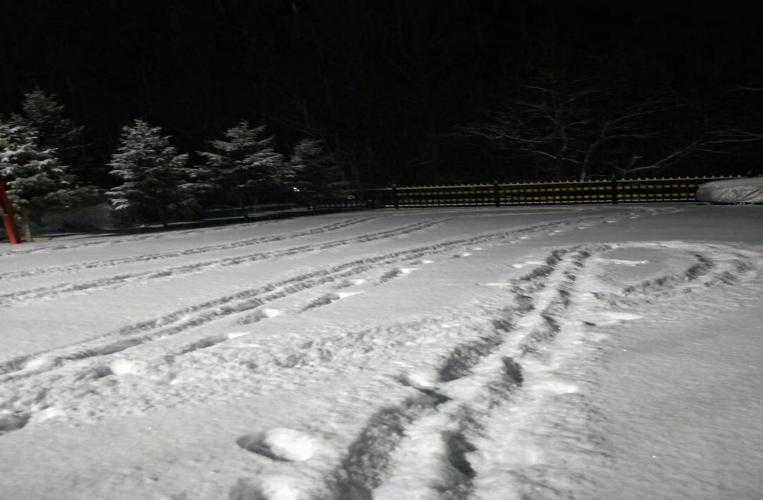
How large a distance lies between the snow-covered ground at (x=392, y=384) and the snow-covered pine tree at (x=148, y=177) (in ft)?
35.2

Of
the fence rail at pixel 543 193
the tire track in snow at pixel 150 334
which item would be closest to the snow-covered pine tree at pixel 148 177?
the fence rail at pixel 543 193

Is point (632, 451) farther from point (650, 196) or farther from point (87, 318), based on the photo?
point (650, 196)

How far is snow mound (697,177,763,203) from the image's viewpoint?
50.8ft

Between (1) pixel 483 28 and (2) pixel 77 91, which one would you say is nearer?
(2) pixel 77 91

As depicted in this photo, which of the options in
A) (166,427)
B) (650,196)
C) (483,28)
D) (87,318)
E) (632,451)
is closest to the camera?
(632,451)

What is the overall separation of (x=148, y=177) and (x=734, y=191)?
15866 mm

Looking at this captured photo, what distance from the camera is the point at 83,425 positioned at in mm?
2604

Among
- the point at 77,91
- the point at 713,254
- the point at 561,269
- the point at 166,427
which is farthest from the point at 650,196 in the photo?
the point at 77,91

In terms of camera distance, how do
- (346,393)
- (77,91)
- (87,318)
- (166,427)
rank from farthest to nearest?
(77,91) → (87,318) → (346,393) → (166,427)

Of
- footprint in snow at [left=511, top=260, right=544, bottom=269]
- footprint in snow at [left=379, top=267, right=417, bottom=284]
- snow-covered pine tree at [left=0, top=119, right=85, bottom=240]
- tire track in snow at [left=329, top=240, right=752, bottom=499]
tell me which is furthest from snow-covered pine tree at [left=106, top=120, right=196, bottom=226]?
tire track in snow at [left=329, top=240, right=752, bottom=499]

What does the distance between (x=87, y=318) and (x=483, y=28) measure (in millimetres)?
27683

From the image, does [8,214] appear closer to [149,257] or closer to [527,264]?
[149,257]

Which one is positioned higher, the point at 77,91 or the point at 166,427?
the point at 77,91

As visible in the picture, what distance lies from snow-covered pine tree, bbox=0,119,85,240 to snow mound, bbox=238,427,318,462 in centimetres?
1360
